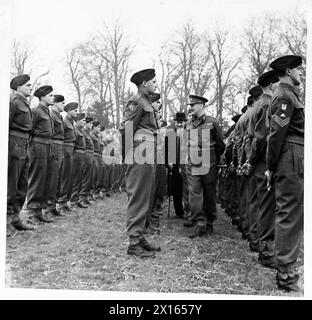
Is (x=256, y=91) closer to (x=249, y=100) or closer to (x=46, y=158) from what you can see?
(x=249, y=100)

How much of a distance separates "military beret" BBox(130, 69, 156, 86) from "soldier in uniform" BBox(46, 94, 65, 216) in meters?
2.51

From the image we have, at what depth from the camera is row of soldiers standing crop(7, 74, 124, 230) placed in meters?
5.56

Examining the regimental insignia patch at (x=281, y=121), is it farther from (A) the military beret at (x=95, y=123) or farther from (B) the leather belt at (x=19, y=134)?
(A) the military beret at (x=95, y=123)

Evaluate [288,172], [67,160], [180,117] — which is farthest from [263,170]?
[67,160]

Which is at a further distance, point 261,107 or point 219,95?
point 219,95

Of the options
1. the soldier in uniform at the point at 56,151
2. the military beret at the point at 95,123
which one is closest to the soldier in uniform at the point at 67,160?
the soldier in uniform at the point at 56,151

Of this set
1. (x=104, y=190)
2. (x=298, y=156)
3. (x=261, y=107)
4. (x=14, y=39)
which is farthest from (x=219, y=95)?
(x=104, y=190)

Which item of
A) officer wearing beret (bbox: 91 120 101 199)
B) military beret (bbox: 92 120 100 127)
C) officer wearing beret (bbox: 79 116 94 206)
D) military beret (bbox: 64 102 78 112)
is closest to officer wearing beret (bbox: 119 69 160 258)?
military beret (bbox: 64 102 78 112)

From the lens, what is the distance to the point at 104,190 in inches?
454

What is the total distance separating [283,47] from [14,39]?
2.86 metres

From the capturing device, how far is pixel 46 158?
261 inches

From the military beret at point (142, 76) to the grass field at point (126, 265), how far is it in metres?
2.01

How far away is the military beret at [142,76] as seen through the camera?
503cm

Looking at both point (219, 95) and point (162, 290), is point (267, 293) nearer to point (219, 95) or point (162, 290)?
point (162, 290)
